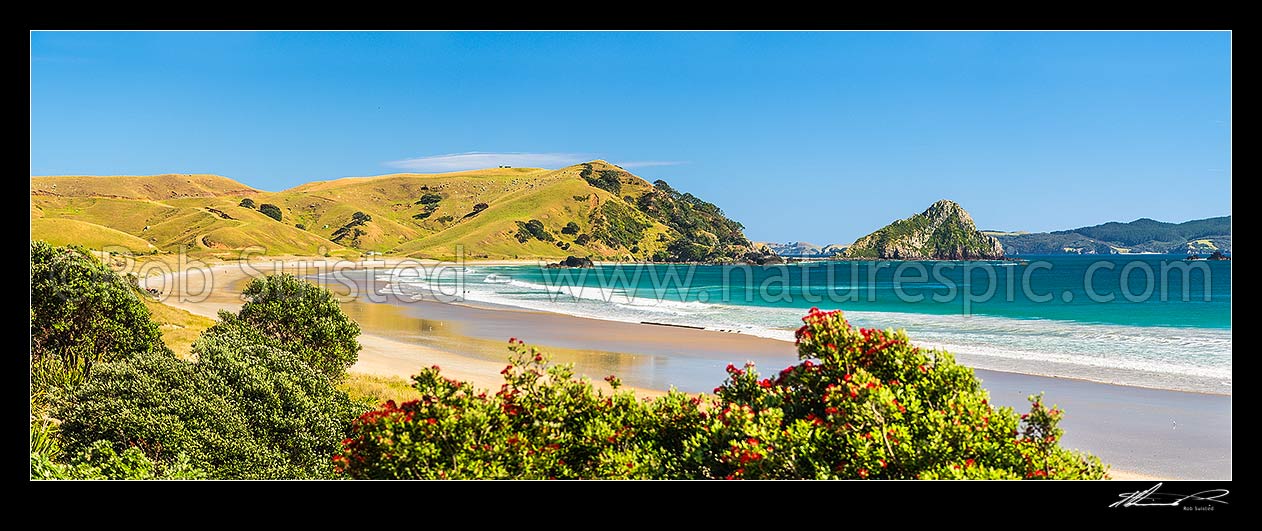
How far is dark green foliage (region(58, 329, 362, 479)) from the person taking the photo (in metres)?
6.50

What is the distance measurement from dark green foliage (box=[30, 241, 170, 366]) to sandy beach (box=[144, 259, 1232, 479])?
6.70m

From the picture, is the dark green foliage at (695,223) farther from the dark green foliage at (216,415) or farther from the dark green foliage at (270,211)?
the dark green foliage at (216,415)

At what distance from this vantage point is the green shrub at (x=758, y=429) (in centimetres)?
439

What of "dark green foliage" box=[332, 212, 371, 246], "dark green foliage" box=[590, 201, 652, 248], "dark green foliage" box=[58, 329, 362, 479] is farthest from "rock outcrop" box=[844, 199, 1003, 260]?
"dark green foliage" box=[58, 329, 362, 479]

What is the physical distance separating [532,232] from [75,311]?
161593 millimetres

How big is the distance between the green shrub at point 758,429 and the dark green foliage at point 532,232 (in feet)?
537

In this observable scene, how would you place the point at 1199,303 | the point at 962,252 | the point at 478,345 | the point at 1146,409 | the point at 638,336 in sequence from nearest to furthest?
the point at 1146,409, the point at 478,345, the point at 638,336, the point at 1199,303, the point at 962,252

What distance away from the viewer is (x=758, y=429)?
4.46 meters

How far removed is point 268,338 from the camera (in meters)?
11.7
